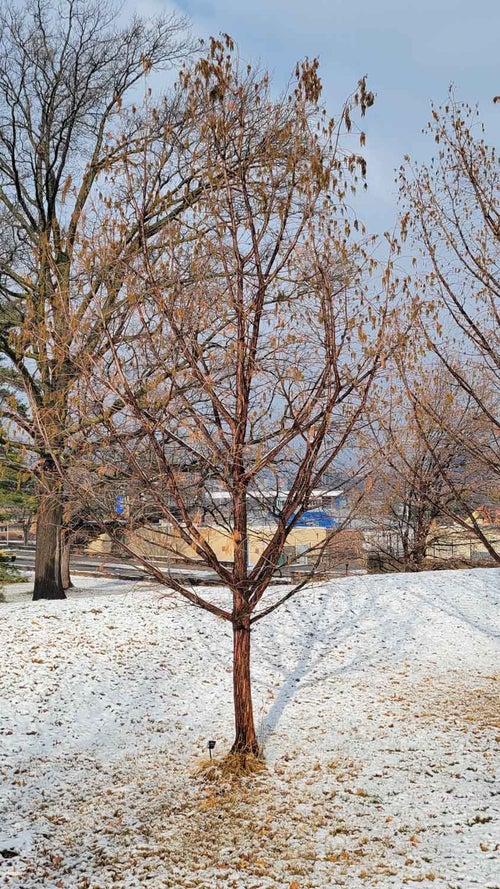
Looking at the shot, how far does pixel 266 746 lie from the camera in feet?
23.1

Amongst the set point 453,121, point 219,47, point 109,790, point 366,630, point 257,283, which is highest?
point 453,121

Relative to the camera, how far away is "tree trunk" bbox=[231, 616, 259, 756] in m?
6.40

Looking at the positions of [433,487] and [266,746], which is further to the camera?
[433,487]

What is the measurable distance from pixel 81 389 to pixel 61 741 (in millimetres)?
4059

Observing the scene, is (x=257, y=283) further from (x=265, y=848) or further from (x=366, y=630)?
(x=366, y=630)

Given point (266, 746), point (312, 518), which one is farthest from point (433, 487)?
point (266, 746)

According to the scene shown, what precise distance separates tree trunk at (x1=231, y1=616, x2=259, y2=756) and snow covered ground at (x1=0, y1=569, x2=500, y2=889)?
1.18 ft

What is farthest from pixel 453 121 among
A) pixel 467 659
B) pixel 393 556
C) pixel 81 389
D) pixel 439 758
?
pixel 393 556

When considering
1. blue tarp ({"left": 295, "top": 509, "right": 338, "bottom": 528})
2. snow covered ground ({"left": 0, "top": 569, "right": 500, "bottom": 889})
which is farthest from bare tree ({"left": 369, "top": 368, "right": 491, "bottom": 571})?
blue tarp ({"left": 295, "top": 509, "right": 338, "bottom": 528})

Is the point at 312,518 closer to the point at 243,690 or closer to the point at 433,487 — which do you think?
the point at 243,690

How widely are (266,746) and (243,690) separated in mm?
984

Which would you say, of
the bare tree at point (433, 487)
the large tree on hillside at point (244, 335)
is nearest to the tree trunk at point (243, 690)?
the large tree on hillside at point (244, 335)

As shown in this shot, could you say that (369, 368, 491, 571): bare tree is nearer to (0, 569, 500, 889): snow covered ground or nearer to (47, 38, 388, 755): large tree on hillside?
(0, 569, 500, 889): snow covered ground

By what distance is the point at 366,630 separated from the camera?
11.6m
